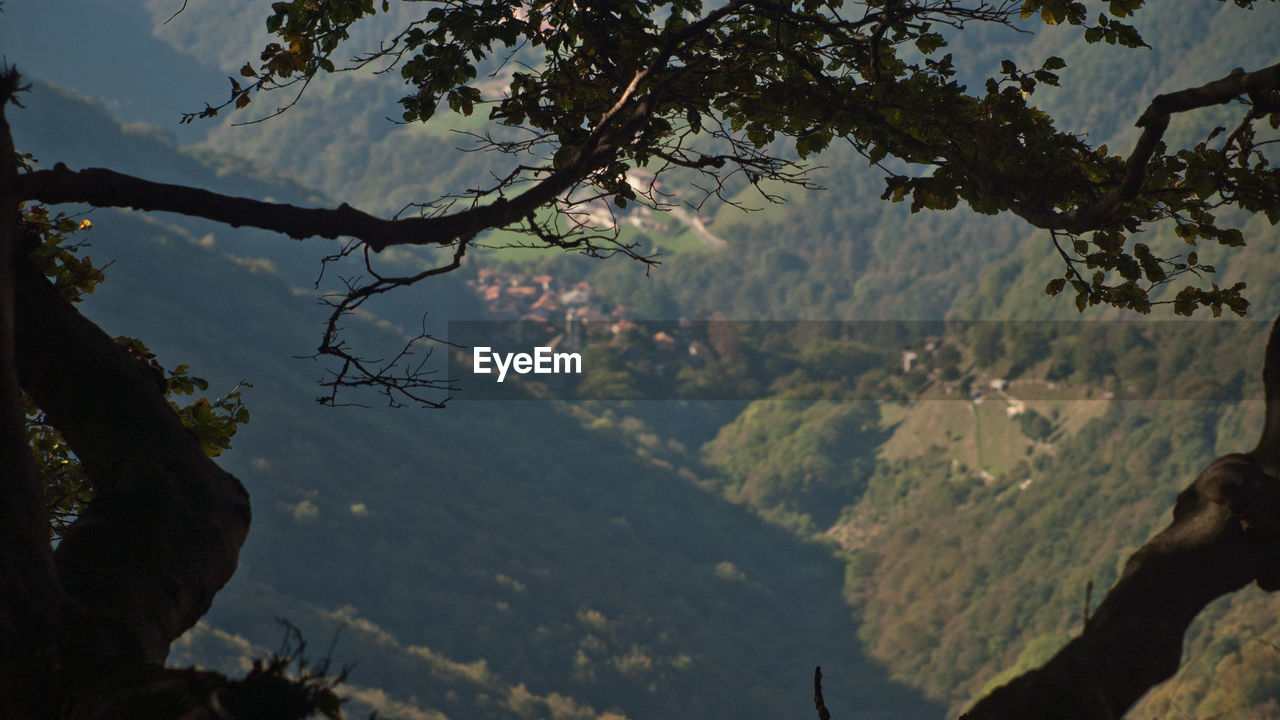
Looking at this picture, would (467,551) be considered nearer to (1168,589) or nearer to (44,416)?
(44,416)

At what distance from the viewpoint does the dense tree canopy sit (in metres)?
2.66

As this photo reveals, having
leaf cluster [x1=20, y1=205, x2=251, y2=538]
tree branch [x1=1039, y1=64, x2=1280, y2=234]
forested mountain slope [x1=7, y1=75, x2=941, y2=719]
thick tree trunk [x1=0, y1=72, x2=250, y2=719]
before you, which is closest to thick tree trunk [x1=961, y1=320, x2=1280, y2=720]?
tree branch [x1=1039, y1=64, x2=1280, y2=234]

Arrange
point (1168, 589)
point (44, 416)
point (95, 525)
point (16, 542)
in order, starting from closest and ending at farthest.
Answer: point (16, 542), point (1168, 589), point (95, 525), point (44, 416)

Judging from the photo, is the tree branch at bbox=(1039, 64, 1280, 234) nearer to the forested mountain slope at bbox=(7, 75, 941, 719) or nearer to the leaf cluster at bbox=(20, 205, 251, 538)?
the leaf cluster at bbox=(20, 205, 251, 538)

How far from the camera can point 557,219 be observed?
4.19m

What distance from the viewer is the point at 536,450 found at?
284 ft

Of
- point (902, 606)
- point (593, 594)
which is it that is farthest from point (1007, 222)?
point (593, 594)

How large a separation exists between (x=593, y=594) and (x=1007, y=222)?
6848 cm

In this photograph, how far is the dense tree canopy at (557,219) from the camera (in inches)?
105

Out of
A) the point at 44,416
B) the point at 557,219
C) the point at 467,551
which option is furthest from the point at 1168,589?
the point at 467,551

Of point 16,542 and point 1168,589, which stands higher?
point 16,542

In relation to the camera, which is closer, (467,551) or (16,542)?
→ (16,542)

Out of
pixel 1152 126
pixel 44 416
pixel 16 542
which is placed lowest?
pixel 16 542

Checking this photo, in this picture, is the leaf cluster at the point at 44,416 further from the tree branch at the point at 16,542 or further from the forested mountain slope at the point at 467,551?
the forested mountain slope at the point at 467,551
